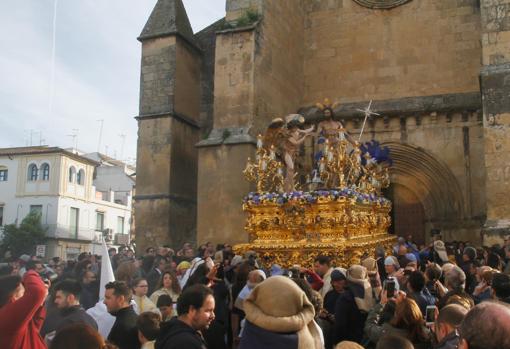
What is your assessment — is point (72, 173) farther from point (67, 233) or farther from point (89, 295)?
point (89, 295)

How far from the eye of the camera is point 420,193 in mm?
16438

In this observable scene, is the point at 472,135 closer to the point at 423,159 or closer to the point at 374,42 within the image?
the point at 423,159

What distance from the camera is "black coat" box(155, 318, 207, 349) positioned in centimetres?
313

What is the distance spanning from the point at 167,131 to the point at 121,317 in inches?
498

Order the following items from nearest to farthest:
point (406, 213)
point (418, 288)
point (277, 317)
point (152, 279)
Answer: point (277, 317)
point (418, 288)
point (152, 279)
point (406, 213)

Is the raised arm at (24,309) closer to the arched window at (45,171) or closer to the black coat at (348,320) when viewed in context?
the black coat at (348,320)

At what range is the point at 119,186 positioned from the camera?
52625 millimetres

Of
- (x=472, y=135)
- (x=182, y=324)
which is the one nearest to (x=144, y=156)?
(x=472, y=135)

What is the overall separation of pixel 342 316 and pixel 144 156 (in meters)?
12.5

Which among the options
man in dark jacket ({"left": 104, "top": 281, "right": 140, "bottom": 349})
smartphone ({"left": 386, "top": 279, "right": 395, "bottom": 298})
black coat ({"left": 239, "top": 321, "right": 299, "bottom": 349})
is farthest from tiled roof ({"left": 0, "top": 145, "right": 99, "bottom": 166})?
black coat ({"left": 239, "top": 321, "right": 299, "bottom": 349})

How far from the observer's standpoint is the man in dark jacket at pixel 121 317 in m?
4.31

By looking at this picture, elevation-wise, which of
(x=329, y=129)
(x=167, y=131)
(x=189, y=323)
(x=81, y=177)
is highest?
(x=81, y=177)

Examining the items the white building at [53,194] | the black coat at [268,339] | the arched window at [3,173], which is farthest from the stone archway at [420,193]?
the arched window at [3,173]

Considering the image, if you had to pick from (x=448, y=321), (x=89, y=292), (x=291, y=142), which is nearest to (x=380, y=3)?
(x=291, y=142)
